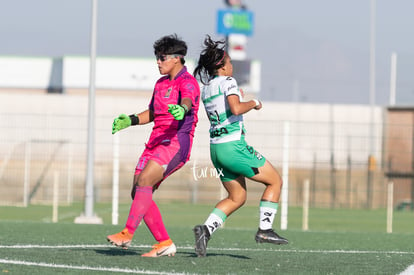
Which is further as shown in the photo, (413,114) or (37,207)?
(413,114)

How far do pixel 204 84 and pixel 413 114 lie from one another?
101 ft

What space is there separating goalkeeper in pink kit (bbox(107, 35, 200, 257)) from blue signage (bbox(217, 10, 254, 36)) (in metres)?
59.2

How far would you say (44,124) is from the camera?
31.2 meters

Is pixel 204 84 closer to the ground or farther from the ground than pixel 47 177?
farther from the ground

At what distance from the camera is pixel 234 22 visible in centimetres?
6900

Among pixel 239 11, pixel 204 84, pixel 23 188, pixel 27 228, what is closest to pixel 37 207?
pixel 23 188

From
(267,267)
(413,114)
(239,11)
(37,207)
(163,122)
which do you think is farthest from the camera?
(239,11)

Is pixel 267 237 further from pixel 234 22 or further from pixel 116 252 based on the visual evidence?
pixel 234 22

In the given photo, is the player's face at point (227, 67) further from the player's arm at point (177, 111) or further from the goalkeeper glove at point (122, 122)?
the goalkeeper glove at point (122, 122)

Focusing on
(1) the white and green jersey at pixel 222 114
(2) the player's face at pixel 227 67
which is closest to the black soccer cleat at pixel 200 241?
(1) the white and green jersey at pixel 222 114

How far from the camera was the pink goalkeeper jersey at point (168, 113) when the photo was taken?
893 cm

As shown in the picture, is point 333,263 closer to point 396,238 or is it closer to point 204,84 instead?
point 204,84

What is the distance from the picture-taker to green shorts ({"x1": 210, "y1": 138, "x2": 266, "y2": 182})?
900 centimetres

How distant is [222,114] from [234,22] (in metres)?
60.5
